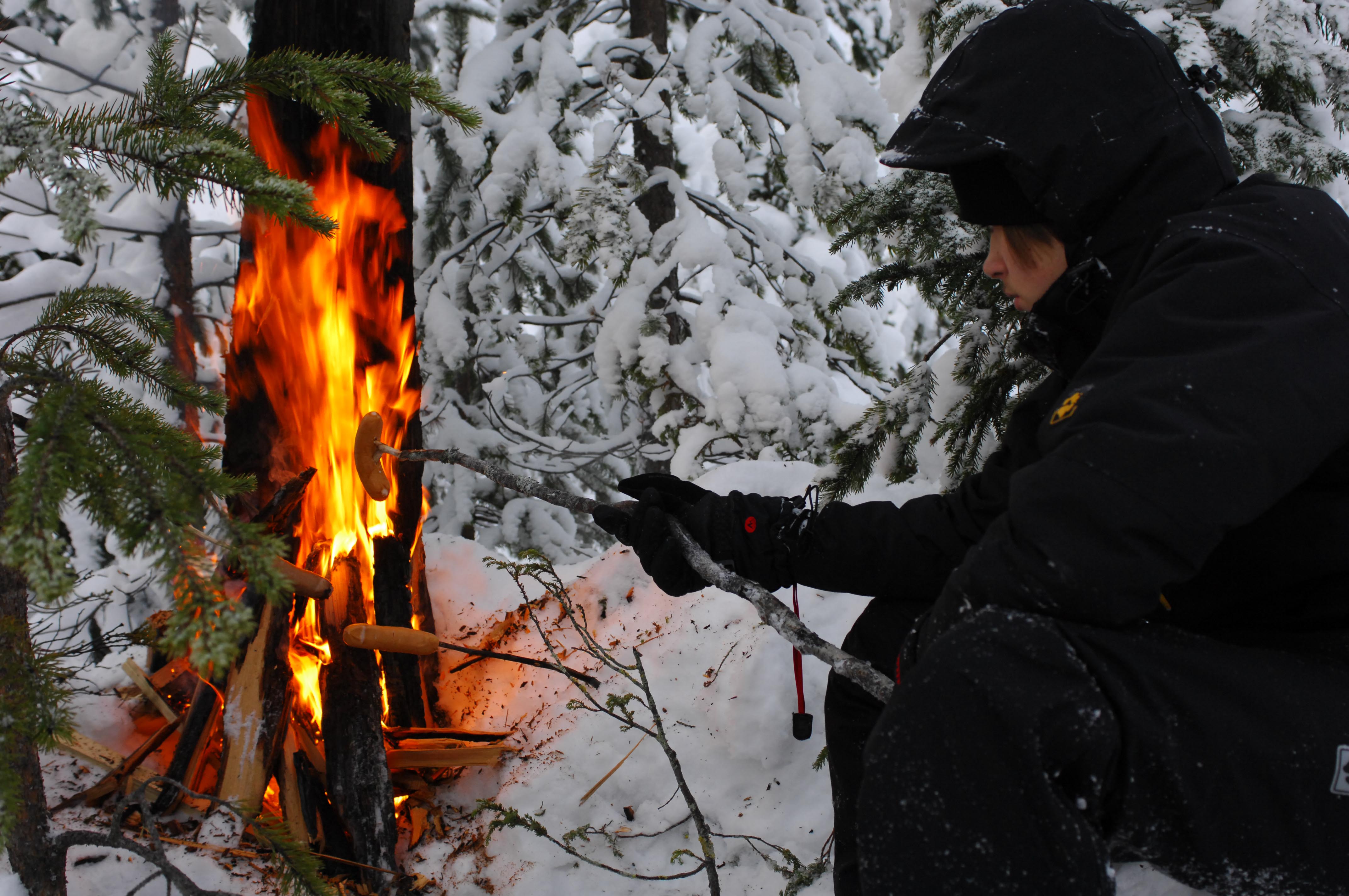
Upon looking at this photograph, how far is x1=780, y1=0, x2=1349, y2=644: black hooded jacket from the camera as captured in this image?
128 cm

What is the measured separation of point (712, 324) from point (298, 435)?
8.60 ft

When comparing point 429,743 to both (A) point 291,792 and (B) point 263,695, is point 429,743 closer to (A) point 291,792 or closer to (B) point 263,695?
(A) point 291,792

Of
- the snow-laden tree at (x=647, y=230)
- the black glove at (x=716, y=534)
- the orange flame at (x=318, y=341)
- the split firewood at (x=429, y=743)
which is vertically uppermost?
the snow-laden tree at (x=647, y=230)

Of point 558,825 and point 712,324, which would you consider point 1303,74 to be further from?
point 558,825

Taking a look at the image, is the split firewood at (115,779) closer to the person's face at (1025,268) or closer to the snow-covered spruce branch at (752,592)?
the snow-covered spruce branch at (752,592)

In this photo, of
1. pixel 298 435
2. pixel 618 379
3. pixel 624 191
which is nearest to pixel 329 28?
pixel 298 435

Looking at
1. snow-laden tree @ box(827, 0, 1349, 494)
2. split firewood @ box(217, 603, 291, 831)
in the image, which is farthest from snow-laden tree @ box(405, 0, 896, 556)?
split firewood @ box(217, 603, 291, 831)

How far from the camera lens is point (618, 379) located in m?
5.13

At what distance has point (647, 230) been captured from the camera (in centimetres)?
477

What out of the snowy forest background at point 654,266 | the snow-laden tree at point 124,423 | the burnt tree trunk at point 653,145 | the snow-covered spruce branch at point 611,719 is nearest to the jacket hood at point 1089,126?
the snowy forest background at point 654,266

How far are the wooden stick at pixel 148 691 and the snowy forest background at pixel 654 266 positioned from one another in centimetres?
13

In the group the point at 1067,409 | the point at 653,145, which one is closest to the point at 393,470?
the point at 1067,409

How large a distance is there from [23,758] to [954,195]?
3.07 meters

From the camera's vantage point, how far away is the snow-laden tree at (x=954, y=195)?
2.62 m
